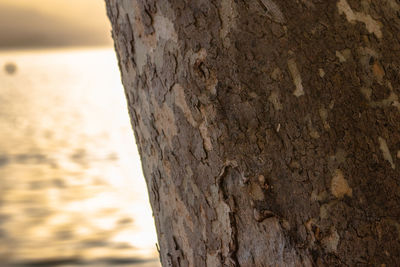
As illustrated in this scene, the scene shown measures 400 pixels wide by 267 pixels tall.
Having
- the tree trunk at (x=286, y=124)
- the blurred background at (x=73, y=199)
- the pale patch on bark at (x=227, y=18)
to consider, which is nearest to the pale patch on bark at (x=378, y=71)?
the tree trunk at (x=286, y=124)

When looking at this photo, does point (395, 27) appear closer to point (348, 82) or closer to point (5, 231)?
point (348, 82)

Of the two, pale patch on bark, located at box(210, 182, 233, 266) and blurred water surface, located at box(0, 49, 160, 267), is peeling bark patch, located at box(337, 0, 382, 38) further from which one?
blurred water surface, located at box(0, 49, 160, 267)

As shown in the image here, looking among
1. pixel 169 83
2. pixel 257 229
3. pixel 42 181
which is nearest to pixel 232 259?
pixel 257 229

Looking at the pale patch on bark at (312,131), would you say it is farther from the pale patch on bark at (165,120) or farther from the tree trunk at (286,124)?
the pale patch on bark at (165,120)

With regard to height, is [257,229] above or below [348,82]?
below

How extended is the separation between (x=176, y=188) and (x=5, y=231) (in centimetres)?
302

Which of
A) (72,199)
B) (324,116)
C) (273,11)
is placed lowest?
(324,116)

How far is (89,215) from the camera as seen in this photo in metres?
3.59

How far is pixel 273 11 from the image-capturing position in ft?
1.79

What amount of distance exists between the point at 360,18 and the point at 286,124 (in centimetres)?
14

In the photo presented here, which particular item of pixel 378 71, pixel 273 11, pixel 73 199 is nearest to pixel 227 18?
pixel 273 11

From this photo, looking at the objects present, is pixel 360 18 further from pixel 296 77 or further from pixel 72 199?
pixel 72 199

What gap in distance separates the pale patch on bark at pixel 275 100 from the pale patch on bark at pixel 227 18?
0.21 ft

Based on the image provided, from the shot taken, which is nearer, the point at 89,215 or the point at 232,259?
the point at 232,259
